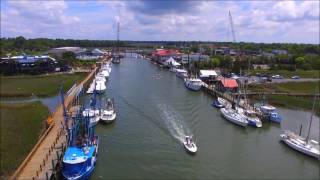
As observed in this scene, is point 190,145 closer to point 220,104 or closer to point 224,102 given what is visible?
point 220,104

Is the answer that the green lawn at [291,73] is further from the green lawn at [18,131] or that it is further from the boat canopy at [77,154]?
the boat canopy at [77,154]

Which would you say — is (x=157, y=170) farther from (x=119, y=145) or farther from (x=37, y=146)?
(x=37, y=146)

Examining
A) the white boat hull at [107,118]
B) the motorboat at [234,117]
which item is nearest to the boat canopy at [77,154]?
the white boat hull at [107,118]

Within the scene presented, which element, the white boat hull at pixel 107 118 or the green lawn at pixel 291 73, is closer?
the white boat hull at pixel 107 118

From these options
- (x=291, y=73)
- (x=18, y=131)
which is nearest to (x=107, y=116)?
(x=18, y=131)

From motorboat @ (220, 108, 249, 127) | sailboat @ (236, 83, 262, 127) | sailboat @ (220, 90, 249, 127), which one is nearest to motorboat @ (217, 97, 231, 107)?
sailboat @ (220, 90, 249, 127)

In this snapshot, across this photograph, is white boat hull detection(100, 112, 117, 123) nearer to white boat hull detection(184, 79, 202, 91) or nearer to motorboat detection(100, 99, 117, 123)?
motorboat detection(100, 99, 117, 123)

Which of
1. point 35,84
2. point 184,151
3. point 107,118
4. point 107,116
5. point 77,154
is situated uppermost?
point 77,154
